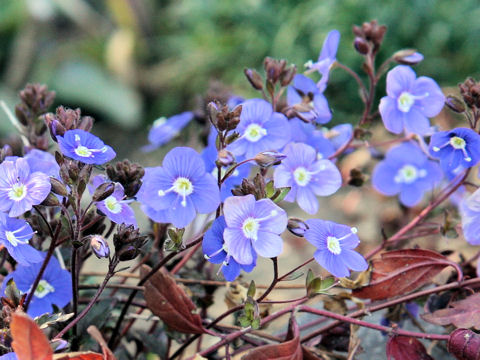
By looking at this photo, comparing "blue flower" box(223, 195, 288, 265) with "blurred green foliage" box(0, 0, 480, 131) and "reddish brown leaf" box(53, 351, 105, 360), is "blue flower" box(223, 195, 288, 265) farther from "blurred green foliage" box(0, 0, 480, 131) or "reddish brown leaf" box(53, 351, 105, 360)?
"blurred green foliage" box(0, 0, 480, 131)

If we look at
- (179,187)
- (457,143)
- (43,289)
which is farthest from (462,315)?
(43,289)

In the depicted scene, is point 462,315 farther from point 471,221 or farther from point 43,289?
point 43,289

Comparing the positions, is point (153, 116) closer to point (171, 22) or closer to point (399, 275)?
point (171, 22)

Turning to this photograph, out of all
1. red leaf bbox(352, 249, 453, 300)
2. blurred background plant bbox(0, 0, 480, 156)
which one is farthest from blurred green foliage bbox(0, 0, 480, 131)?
red leaf bbox(352, 249, 453, 300)

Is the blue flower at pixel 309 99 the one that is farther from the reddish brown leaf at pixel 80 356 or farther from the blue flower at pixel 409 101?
the reddish brown leaf at pixel 80 356

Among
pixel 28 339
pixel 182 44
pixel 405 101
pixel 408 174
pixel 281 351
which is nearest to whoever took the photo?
pixel 28 339

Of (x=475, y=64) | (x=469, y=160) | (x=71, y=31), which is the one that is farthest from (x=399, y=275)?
(x=71, y=31)

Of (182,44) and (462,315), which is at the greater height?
(462,315)
